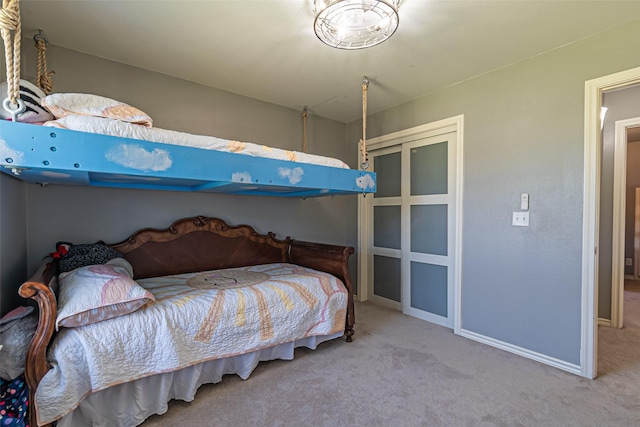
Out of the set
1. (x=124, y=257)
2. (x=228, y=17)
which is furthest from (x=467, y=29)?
(x=124, y=257)

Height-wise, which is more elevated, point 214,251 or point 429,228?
point 429,228

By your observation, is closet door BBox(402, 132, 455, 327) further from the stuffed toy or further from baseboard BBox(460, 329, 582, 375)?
the stuffed toy

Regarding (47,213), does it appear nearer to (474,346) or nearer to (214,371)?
(214,371)

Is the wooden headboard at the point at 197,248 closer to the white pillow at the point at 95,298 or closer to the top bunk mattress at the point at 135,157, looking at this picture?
the top bunk mattress at the point at 135,157

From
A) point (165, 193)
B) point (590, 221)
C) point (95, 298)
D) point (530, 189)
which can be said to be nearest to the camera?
point (95, 298)

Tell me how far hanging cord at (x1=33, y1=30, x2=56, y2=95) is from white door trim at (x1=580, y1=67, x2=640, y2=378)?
3.63 m

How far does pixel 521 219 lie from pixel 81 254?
3243 mm

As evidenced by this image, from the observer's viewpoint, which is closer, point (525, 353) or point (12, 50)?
point (12, 50)

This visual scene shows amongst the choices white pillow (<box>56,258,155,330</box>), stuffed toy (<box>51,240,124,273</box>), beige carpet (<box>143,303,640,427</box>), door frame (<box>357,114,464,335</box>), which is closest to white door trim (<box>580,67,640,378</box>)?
beige carpet (<box>143,303,640,427</box>)

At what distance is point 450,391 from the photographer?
1814 mm

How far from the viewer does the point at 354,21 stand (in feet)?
5.49

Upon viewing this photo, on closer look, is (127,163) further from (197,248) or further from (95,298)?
(197,248)

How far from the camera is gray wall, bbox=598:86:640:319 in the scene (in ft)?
9.64

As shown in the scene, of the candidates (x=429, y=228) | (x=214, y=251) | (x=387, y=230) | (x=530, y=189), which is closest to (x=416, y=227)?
(x=429, y=228)
